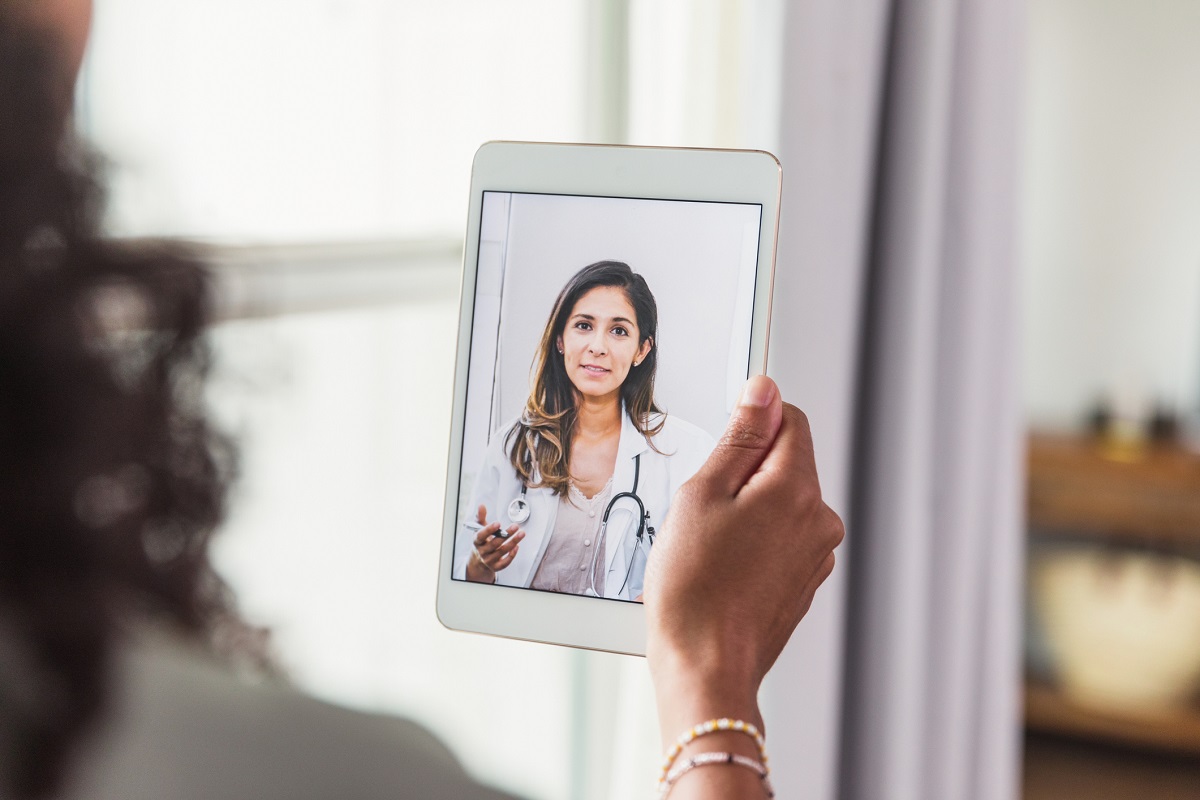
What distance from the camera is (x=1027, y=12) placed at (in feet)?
2.28

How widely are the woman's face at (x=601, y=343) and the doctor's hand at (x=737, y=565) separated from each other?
2.8 inches

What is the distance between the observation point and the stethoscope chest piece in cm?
48

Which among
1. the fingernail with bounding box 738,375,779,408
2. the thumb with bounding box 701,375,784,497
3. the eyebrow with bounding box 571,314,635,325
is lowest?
the thumb with bounding box 701,375,784,497

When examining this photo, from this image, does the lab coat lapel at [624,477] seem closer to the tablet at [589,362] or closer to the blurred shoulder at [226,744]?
the tablet at [589,362]

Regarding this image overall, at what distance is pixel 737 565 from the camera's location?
0.40m

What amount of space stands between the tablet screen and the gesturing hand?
0.04m

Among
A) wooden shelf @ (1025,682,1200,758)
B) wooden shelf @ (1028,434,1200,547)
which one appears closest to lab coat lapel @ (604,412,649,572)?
wooden shelf @ (1028,434,1200,547)

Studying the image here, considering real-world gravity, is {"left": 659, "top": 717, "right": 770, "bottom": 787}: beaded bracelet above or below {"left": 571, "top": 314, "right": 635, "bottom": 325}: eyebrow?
below

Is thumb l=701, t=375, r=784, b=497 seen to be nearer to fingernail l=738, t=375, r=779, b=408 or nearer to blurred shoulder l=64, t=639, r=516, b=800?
fingernail l=738, t=375, r=779, b=408

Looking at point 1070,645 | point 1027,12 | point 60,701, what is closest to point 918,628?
point 1027,12

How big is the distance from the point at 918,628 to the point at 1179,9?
1391 millimetres

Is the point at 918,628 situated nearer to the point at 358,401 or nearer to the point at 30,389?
the point at 358,401

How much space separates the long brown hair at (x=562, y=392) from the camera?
472 millimetres

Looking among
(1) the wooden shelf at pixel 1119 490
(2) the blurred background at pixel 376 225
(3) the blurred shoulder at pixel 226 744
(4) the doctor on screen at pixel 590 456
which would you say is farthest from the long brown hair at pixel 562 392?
(1) the wooden shelf at pixel 1119 490
